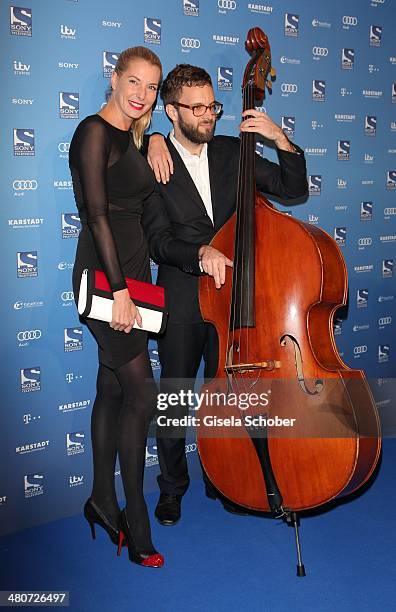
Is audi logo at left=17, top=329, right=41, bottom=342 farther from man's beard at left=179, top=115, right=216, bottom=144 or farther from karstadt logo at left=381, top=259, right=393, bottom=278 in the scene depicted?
karstadt logo at left=381, top=259, right=393, bottom=278

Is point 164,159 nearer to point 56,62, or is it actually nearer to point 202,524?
point 56,62

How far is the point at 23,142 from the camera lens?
268cm

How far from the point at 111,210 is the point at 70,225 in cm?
42

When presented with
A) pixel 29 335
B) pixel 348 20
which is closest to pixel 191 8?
pixel 348 20

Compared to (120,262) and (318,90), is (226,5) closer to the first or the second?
(318,90)

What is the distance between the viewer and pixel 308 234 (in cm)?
231

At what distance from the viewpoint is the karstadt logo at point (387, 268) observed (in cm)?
386

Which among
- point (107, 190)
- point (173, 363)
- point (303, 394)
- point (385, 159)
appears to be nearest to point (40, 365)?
point (173, 363)

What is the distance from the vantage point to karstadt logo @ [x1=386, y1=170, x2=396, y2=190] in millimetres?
3841

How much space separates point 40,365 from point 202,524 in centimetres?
89

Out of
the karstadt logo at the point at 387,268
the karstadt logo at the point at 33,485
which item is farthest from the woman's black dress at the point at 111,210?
the karstadt logo at the point at 387,268

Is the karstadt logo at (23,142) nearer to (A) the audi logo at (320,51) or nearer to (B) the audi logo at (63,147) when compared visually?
(B) the audi logo at (63,147)

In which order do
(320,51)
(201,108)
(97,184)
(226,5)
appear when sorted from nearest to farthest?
(97,184) < (201,108) < (226,5) < (320,51)

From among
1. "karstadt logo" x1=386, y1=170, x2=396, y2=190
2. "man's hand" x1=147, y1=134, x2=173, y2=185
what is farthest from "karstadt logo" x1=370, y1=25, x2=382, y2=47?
"man's hand" x1=147, y1=134, x2=173, y2=185
